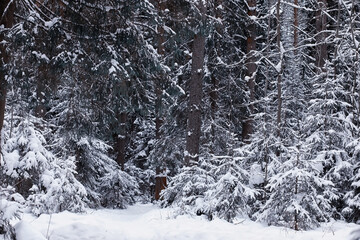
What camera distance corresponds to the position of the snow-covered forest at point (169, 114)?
666cm

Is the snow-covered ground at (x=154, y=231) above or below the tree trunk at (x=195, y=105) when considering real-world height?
below

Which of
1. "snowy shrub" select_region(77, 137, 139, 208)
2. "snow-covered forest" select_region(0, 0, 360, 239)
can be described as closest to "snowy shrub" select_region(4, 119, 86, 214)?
"snow-covered forest" select_region(0, 0, 360, 239)

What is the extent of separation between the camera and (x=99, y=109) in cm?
771

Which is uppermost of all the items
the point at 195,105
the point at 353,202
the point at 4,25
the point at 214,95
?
the point at 214,95

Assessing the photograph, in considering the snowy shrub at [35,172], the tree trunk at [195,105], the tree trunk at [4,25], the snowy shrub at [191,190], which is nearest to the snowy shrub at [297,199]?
the snowy shrub at [191,190]

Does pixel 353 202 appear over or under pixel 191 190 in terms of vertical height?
under

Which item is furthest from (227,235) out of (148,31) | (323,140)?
(323,140)

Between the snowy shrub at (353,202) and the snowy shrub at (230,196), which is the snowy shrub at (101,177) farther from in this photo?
the snowy shrub at (353,202)

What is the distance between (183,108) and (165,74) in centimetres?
691

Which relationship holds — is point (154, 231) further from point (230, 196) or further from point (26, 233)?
point (26, 233)

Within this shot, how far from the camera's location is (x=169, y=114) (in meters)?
8.95

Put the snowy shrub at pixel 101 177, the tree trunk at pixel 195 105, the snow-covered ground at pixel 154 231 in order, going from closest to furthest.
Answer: the snow-covered ground at pixel 154 231 < the tree trunk at pixel 195 105 < the snowy shrub at pixel 101 177

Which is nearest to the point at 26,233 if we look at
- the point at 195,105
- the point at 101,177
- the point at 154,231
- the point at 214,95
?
the point at 154,231

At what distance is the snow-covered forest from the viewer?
21.9 ft
